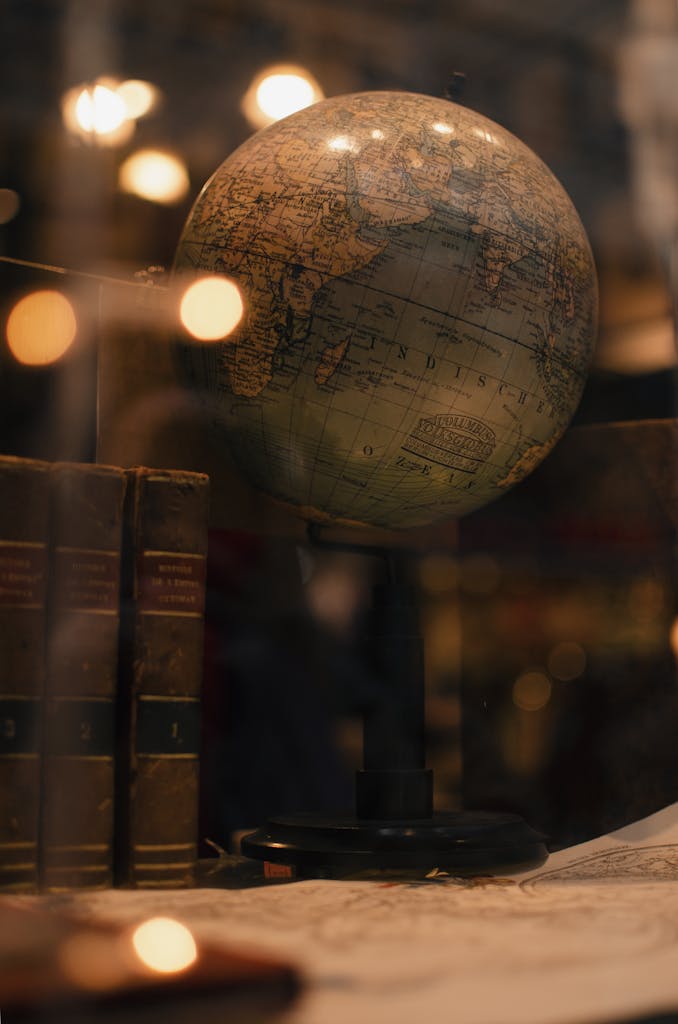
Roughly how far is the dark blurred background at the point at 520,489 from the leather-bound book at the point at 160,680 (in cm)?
19

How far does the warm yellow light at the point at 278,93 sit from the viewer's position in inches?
56.0

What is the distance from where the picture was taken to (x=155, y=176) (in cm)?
141

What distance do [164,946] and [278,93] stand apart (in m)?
1.12

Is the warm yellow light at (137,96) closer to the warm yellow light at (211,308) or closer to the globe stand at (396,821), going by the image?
the warm yellow light at (211,308)

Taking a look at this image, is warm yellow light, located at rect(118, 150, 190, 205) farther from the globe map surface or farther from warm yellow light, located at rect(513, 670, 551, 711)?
warm yellow light, located at rect(513, 670, 551, 711)

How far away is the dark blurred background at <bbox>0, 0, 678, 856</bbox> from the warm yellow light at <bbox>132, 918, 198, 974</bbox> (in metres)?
0.50

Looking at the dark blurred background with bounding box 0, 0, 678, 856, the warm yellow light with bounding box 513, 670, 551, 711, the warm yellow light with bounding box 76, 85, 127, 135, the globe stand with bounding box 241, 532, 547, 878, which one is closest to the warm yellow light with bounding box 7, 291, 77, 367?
the dark blurred background with bounding box 0, 0, 678, 856

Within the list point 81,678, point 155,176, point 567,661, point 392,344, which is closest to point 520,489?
point 567,661

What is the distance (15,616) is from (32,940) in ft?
1.21

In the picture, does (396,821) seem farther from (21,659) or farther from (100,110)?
(100,110)

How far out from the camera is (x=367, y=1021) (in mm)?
621

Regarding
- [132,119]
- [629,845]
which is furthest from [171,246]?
[629,845]

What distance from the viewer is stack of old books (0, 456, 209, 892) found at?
3.19 ft

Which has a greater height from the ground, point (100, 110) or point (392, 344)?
point (100, 110)
